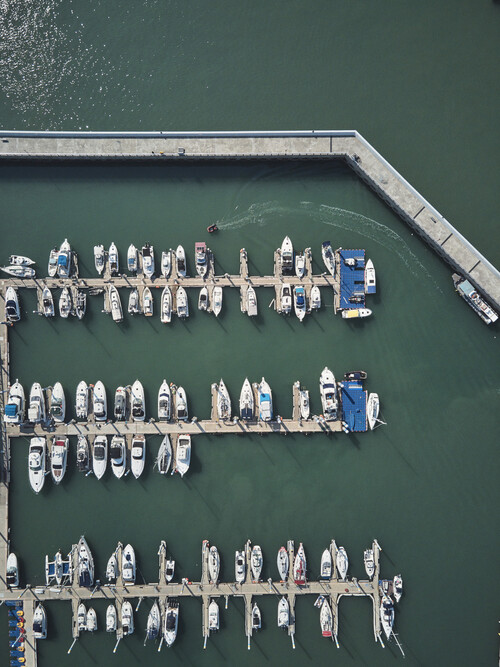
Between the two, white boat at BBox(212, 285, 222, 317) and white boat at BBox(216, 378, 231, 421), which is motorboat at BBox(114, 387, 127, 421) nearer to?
white boat at BBox(216, 378, 231, 421)

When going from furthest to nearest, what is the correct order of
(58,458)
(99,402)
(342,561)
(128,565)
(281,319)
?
(281,319) → (342,561) → (128,565) → (99,402) → (58,458)

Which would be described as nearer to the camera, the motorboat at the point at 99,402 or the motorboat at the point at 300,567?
the motorboat at the point at 99,402

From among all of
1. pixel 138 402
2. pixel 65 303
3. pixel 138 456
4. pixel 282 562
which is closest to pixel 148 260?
pixel 65 303

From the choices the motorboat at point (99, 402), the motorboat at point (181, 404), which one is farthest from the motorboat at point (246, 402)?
the motorboat at point (99, 402)

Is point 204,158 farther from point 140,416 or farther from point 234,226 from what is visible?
point 140,416

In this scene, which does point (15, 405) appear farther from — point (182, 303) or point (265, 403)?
point (265, 403)

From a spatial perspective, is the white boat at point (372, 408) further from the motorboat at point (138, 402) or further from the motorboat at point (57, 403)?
the motorboat at point (57, 403)

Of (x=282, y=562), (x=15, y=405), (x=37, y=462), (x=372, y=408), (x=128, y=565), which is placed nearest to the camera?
(x=15, y=405)
